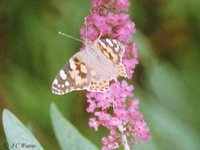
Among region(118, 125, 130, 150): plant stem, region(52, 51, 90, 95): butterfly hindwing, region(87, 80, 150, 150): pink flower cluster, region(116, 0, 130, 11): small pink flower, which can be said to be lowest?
region(118, 125, 130, 150): plant stem

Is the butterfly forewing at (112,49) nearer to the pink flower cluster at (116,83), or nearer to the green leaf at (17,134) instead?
the pink flower cluster at (116,83)

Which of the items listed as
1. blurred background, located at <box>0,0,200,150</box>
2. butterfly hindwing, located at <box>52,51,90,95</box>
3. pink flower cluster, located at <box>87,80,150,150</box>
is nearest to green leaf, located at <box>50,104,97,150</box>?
pink flower cluster, located at <box>87,80,150,150</box>

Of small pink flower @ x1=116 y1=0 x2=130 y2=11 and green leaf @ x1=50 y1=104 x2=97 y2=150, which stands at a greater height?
small pink flower @ x1=116 y1=0 x2=130 y2=11

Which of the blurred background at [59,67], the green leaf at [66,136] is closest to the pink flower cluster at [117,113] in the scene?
the green leaf at [66,136]

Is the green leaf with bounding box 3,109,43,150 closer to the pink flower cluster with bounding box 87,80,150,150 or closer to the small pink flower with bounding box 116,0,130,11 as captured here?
the pink flower cluster with bounding box 87,80,150,150

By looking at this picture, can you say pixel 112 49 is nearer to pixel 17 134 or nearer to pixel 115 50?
Result: pixel 115 50

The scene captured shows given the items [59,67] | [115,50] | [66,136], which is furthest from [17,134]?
[59,67]
